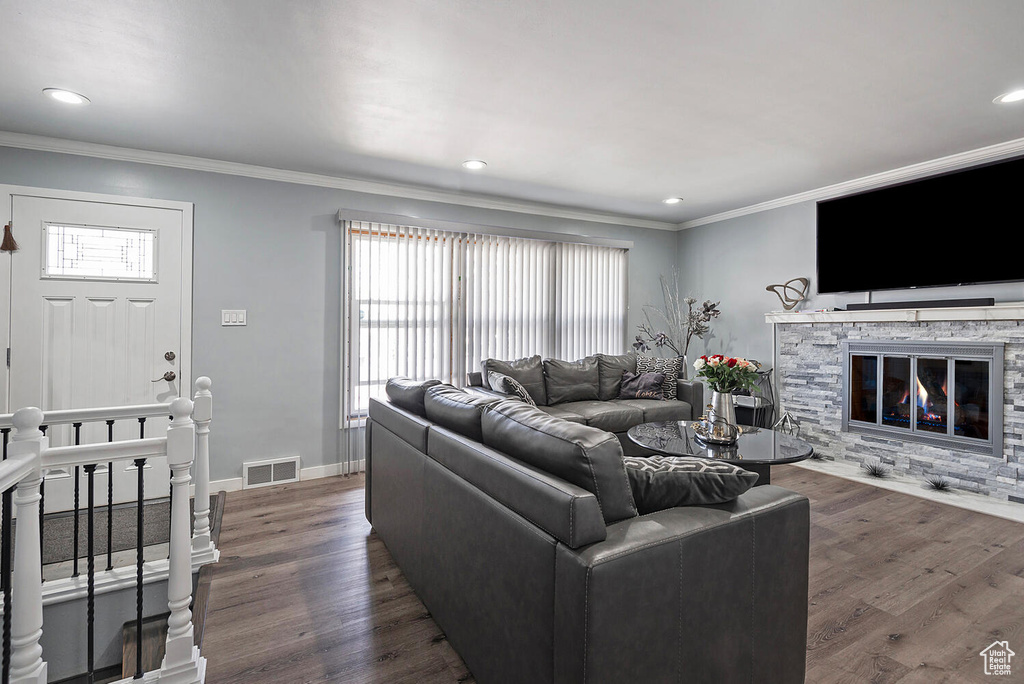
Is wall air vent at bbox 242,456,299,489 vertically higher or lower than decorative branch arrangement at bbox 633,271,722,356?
lower

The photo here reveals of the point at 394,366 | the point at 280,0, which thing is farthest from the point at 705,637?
the point at 394,366

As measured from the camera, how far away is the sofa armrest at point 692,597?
1143mm

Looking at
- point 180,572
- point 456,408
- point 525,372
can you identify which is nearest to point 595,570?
point 456,408

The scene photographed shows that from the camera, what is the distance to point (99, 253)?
11.0ft

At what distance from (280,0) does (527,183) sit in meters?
2.66

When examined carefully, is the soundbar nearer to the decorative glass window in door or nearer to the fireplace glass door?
the fireplace glass door

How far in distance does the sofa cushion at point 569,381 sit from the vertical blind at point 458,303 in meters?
0.52

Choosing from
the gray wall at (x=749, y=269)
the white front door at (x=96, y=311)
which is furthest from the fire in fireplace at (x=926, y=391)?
the white front door at (x=96, y=311)

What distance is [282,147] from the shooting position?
11.2 feet

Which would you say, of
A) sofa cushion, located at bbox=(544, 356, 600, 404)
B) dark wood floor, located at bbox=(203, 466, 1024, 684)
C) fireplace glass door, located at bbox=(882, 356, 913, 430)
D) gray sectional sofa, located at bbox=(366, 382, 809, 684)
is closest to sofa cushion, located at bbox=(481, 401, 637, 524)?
gray sectional sofa, located at bbox=(366, 382, 809, 684)

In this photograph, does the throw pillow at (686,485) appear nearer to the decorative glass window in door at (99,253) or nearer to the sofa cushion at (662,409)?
the sofa cushion at (662,409)

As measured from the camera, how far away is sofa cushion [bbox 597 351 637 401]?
4680 millimetres

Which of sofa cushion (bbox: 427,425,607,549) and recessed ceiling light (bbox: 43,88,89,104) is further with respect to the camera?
recessed ceiling light (bbox: 43,88,89,104)

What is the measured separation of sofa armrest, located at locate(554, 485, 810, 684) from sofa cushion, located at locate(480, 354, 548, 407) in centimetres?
278
